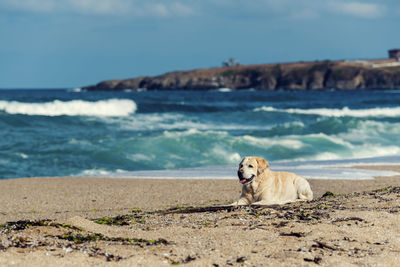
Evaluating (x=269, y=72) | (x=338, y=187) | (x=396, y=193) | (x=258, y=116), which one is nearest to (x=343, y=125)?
(x=258, y=116)

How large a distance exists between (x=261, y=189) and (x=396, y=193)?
212cm

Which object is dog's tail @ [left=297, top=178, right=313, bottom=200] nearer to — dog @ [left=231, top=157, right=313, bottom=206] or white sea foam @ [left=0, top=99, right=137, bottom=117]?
dog @ [left=231, top=157, right=313, bottom=206]

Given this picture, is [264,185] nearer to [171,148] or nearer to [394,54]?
[171,148]

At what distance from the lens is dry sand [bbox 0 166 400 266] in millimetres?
4797

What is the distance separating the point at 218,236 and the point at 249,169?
2046 mm

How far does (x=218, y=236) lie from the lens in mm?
5633

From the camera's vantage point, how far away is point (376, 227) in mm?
5863

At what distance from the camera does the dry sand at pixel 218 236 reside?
15.7 ft

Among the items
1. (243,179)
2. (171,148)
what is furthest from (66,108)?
(243,179)

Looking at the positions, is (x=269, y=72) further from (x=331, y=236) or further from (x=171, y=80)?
(x=331, y=236)

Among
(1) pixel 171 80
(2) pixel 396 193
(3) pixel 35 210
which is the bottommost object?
(3) pixel 35 210

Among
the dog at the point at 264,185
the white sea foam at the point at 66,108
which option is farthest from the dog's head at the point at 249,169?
the white sea foam at the point at 66,108

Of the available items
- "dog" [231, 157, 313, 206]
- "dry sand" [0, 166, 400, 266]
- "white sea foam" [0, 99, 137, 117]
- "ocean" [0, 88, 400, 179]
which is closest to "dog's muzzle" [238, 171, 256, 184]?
"dog" [231, 157, 313, 206]

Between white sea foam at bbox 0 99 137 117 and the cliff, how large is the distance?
102m
